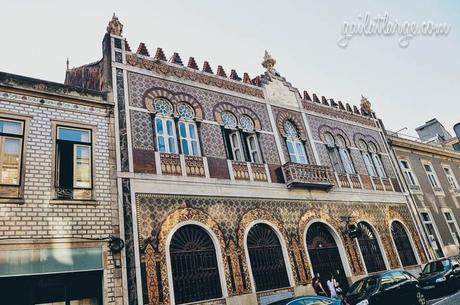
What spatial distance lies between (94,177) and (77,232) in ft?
5.96

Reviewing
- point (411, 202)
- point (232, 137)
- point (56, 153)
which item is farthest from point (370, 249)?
point (56, 153)

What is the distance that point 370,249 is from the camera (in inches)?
690

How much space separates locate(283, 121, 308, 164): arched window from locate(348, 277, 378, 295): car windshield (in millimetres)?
6603

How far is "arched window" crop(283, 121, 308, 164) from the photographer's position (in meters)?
17.4

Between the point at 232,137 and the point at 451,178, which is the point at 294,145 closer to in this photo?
the point at 232,137

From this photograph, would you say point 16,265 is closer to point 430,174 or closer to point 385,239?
point 385,239

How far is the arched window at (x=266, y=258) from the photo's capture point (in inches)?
516

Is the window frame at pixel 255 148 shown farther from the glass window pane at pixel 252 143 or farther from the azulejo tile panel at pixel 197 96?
the azulejo tile panel at pixel 197 96

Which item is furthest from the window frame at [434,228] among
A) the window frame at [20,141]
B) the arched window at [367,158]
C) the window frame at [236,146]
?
the window frame at [20,141]

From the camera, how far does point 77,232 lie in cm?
1013

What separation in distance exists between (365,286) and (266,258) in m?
3.65

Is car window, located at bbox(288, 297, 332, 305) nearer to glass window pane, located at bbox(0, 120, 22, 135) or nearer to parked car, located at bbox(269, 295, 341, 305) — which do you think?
parked car, located at bbox(269, 295, 341, 305)

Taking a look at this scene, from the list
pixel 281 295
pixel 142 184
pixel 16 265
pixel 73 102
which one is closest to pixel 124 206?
pixel 142 184

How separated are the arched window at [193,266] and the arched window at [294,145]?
6788 millimetres
